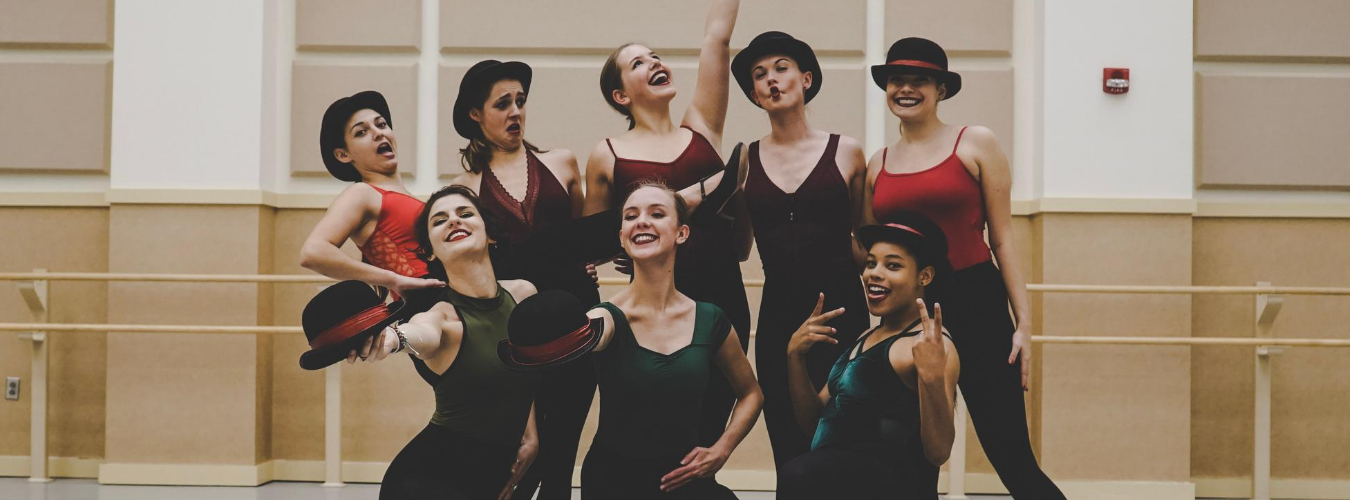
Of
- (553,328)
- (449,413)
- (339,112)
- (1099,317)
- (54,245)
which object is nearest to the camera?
(553,328)

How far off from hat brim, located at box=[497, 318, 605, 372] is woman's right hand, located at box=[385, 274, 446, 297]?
473 millimetres

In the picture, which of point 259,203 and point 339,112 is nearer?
point 339,112

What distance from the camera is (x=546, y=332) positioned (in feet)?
7.02

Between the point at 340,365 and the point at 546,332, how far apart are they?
3437mm

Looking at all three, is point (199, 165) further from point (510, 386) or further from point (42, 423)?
point (510, 386)

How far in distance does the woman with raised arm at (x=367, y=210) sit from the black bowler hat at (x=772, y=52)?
39.8 inches

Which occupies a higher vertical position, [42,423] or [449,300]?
[449,300]

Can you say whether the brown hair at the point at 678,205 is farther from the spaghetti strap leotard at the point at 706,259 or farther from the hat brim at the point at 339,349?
the hat brim at the point at 339,349

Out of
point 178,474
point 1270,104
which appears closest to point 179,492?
point 178,474

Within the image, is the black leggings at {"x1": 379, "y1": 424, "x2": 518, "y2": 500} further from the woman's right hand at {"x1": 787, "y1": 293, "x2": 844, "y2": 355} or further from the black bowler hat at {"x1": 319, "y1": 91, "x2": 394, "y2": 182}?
the black bowler hat at {"x1": 319, "y1": 91, "x2": 394, "y2": 182}

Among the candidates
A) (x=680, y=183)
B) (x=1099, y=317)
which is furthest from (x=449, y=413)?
(x=1099, y=317)

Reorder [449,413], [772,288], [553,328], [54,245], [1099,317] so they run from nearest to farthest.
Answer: [553,328], [449,413], [772,288], [1099,317], [54,245]

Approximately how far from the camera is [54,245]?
5449mm

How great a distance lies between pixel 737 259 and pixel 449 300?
0.86m
